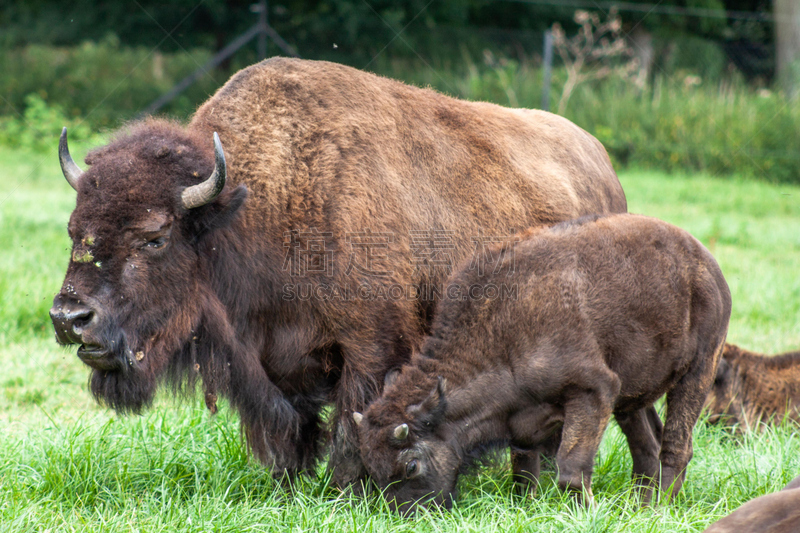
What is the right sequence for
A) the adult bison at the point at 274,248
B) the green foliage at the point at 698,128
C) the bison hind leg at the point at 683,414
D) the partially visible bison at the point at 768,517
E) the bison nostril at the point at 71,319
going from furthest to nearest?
the green foliage at the point at 698,128 → the bison hind leg at the point at 683,414 → the adult bison at the point at 274,248 → the bison nostril at the point at 71,319 → the partially visible bison at the point at 768,517

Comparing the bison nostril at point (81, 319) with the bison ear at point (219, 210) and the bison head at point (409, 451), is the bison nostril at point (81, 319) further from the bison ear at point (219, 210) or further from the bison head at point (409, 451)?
the bison head at point (409, 451)

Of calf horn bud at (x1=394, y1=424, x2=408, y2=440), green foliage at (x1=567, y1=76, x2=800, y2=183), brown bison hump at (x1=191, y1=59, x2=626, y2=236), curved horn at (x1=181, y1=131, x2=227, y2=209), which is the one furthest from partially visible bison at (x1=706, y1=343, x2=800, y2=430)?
green foliage at (x1=567, y1=76, x2=800, y2=183)

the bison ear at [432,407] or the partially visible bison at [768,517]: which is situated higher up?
the partially visible bison at [768,517]

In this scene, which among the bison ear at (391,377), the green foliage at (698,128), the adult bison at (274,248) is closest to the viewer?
the adult bison at (274,248)

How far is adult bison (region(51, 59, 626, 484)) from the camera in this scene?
3.93 meters

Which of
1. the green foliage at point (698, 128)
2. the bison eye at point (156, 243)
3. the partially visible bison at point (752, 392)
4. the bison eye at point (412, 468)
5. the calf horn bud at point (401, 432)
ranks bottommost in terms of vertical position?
the green foliage at point (698, 128)

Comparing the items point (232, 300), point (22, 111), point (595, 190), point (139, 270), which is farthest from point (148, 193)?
point (22, 111)

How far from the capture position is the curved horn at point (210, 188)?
3.90 metres

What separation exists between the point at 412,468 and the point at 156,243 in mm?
1856

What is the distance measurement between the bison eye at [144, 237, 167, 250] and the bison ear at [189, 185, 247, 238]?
205mm

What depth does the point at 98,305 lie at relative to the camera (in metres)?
3.80

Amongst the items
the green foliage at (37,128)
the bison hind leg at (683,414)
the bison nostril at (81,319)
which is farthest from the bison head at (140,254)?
the green foliage at (37,128)

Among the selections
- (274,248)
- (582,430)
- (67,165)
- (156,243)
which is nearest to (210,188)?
(156,243)

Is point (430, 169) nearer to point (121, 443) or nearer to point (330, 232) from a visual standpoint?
point (330, 232)
